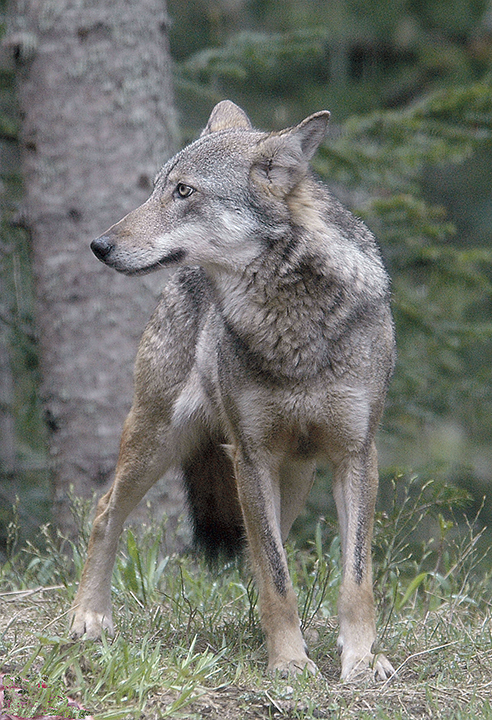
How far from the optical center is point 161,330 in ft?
17.0

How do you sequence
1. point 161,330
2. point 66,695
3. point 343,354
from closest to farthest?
1. point 66,695
2. point 343,354
3. point 161,330

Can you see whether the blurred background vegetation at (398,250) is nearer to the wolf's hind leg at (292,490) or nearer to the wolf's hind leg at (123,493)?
the wolf's hind leg at (292,490)

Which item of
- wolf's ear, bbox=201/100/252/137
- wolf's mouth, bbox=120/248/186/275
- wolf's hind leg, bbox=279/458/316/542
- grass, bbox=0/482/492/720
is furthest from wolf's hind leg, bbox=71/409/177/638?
wolf's ear, bbox=201/100/252/137

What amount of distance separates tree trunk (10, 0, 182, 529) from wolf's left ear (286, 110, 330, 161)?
2570mm

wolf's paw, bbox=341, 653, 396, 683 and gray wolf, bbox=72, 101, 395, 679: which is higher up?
gray wolf, bbox=72, 101, 395, 679

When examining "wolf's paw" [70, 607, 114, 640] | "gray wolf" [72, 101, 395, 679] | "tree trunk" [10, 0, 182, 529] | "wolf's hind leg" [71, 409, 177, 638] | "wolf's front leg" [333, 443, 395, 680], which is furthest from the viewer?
"tree trunk" [10, 0, 182, 529]

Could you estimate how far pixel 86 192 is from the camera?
6.71 m

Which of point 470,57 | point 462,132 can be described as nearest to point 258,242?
point 462,132

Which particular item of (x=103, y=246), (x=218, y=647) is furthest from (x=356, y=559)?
(x=103, y=246)

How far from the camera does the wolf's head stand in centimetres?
430

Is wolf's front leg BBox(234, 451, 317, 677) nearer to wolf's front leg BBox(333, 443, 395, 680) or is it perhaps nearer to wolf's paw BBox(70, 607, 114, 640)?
wolf's front leg BBox(333, 443, 395, 680)

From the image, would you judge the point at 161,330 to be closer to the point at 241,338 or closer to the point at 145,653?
the point at 241,338

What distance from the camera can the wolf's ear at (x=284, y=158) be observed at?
432 cm

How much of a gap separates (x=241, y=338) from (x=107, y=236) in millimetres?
798
